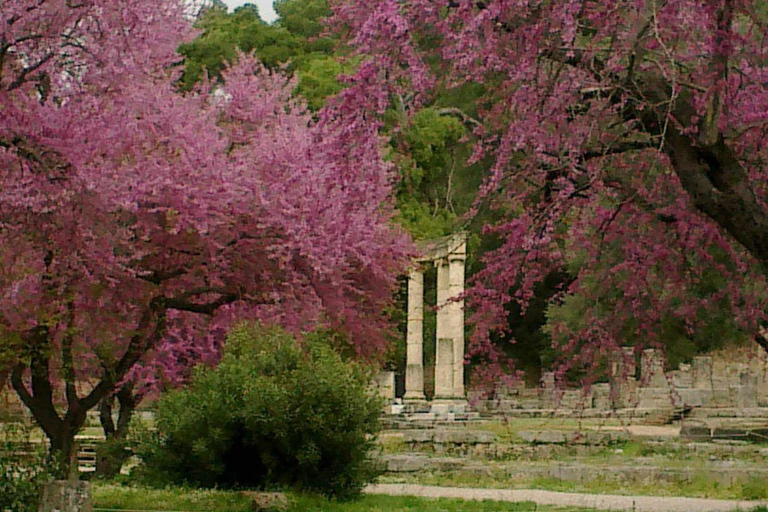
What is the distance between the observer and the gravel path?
512 inches

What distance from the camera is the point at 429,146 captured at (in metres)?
40.5

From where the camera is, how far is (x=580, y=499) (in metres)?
14.0

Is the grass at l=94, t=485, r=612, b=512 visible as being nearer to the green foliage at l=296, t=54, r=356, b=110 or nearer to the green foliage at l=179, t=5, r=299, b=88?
the green foliage at l=296, t=54, r=356, b=110

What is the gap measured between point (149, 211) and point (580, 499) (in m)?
6.71

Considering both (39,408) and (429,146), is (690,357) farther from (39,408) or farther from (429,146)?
(39,408)

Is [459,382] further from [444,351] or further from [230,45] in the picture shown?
[230,45]

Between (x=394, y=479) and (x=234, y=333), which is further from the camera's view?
(x=394, y=479)

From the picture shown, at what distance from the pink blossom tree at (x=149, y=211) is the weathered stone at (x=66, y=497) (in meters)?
3.38

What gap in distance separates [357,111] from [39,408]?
30.6 ft

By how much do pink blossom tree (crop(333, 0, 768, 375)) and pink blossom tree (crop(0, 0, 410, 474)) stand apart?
1.00m

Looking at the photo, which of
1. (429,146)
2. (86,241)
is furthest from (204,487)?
(429,146)

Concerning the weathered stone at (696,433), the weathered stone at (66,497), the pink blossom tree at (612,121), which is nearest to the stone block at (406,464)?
the pink blossom tree at (612,121)

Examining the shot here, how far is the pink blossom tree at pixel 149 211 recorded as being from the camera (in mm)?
12297

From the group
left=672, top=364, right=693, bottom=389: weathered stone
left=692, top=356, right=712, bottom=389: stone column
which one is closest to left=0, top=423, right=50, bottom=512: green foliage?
left=672, top=364, right=693, bottom=389: weathered stone
